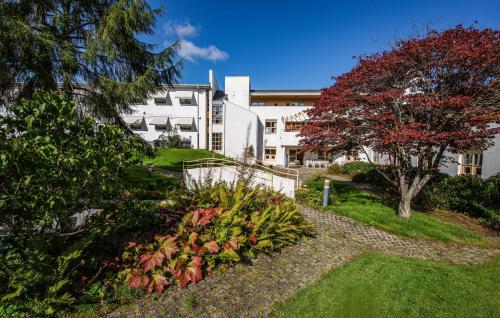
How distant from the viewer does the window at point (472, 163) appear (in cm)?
1275

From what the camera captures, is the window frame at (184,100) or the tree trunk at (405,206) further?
the window frame at (184,100)

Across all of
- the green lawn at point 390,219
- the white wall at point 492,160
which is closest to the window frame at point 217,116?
the green lawn at point 390,219

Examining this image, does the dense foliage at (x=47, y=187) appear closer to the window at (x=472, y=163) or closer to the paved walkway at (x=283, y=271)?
the paved walkway at (x=283, y=271)

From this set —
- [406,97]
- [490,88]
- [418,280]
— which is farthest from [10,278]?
[490,88]

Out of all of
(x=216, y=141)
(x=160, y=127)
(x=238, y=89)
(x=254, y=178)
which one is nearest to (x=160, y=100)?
(x=160, y=127)

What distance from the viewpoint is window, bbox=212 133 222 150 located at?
1104 inches

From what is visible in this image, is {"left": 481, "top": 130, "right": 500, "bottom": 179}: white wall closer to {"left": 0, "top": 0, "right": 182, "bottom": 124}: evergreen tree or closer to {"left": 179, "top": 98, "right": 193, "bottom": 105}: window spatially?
{"left": 0, "top": 0, "right": 182, "bottom": 124}: evergreen tree

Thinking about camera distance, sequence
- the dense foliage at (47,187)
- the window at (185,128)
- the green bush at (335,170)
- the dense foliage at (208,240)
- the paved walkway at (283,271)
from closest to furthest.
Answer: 1. the dense foliage at (47,187)
2. the paved walkway at (283,271)
3. the dense foliage at (208,240)
4. the green bush at (335,170)
5. the window at (185,128)

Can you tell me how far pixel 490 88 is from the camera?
7.26 metres

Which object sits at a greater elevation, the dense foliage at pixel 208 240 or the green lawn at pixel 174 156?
the green lawn at pixel 174 156

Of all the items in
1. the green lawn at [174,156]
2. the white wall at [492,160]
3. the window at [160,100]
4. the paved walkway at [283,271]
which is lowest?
the paved walkway at [283,271]

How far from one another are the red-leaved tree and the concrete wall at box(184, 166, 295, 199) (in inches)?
107

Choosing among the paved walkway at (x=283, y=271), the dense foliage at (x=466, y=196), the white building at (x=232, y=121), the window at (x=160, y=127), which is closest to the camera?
the paved walkway at (x=283, y=271)

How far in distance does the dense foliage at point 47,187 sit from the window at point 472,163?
56.9ft
